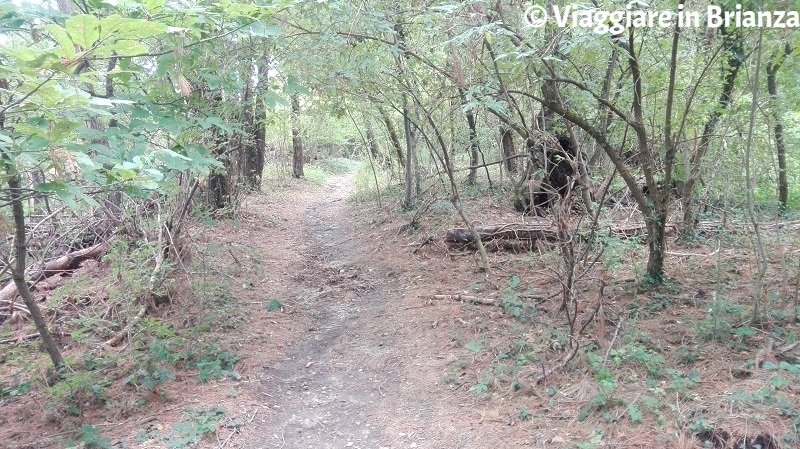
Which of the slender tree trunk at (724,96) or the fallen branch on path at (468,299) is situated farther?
the fallen branch on path at (468,299)

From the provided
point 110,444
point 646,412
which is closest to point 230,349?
point 110,444

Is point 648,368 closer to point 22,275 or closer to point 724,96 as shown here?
point 724,96

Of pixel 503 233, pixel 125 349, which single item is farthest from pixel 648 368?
pixel 125 349

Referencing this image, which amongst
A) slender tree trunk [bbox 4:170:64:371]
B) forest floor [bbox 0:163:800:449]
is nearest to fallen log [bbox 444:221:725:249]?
forest floor [bbox 0:163:800:449]

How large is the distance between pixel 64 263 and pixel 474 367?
618 cm

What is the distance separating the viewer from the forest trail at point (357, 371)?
3.85 m

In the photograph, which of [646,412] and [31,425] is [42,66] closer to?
[31,425]

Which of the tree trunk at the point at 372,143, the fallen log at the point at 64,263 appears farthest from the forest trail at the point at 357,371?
the tree trunk at the point at 372,143

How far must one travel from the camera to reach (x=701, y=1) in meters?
4.91

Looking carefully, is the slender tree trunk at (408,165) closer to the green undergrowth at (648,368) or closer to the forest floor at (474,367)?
the forest floor at (474,367)

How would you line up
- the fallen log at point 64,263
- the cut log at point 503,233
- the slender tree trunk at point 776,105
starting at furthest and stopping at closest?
1. the cut log at point 503,233
2. the fallen log at point 64,263
3. the slender tree trunk at point 776,105

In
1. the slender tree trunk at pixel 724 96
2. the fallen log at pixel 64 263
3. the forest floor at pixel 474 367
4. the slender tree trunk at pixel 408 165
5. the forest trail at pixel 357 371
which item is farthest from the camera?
the slender tree trunk at pixel 408 165

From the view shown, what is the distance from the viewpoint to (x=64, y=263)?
7.11 m
